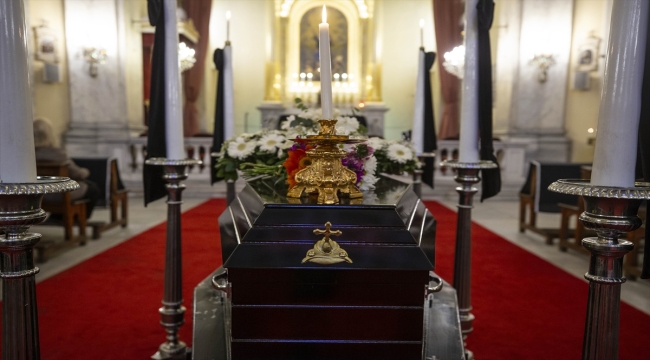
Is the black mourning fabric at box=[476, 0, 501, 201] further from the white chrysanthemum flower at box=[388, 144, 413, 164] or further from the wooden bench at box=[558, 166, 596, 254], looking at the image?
the wooden bench at box=[558, 166, 596, 254]

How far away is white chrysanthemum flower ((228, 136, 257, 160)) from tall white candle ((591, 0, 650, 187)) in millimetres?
1521

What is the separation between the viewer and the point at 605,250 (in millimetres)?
936

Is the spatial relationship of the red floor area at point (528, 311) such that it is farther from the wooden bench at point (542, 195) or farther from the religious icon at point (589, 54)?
the religious icon at point (589, 54)

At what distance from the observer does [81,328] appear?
2346mm

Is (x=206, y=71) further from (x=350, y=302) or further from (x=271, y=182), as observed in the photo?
(x=350, y=302)

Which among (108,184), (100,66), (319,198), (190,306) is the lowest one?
(190,306)

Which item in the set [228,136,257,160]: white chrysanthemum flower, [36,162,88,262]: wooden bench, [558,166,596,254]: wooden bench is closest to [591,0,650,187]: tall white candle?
[228,136,257,160]: white chrysanthemum flower

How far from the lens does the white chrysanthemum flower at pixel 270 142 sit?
209 centimetres

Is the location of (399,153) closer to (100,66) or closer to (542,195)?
(542,195)

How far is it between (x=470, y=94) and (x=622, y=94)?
0.99 m

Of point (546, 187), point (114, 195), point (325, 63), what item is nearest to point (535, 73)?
point (546, 187)

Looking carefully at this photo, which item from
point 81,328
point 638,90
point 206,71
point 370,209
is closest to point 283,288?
point 370,209

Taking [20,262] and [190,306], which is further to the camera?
[190,306]

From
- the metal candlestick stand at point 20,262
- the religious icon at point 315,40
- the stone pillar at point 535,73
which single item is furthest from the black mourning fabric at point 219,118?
the religious icon at point 315,40
